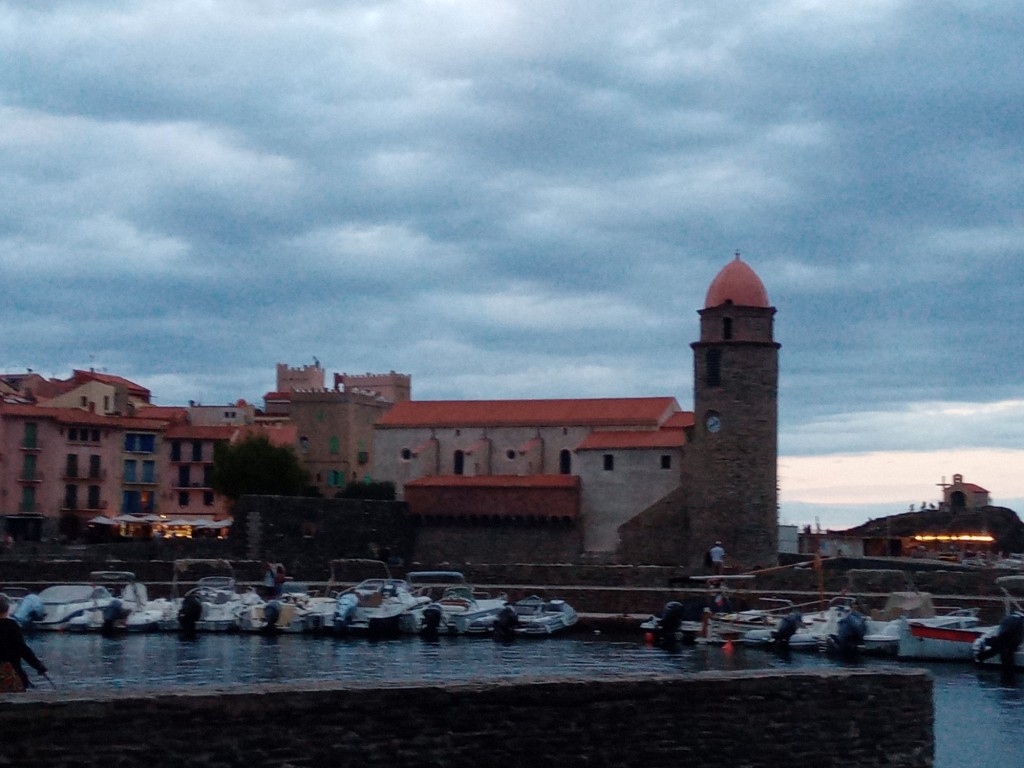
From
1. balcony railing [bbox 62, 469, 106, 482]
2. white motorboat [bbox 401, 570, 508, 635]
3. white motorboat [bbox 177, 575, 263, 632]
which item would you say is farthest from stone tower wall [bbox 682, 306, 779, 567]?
balcony railing [bbox 62, 469, 106, 482]

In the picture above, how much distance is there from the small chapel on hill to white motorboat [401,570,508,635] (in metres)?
11.1

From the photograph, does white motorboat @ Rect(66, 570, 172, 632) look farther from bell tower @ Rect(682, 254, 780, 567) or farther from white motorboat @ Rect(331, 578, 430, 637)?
bell tower @ Rect(682, 254, 780, 567)

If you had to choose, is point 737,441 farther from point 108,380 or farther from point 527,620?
point 108,380

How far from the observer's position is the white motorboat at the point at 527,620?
34406mm

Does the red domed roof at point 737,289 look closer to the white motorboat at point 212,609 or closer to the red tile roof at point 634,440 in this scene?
the red tile roof at point 634,440

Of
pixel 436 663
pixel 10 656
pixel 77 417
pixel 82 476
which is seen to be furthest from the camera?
pixel 77 417

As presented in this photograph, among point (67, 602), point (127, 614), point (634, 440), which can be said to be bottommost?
point (127, 614)

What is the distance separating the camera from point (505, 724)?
10.4 m

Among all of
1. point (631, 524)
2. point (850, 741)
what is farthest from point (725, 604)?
point (850, 741)

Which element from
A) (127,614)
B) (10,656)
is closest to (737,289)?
(127,614)

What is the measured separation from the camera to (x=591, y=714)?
10719mm

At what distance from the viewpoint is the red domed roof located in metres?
49.0

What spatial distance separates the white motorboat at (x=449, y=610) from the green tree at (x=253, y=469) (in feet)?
92.9

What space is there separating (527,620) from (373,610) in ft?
12.9
